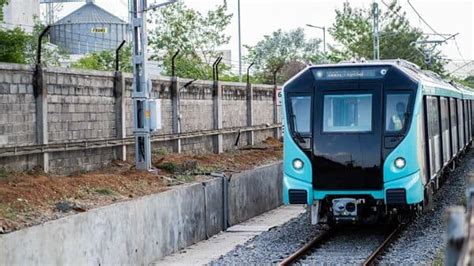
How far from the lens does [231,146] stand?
2969 cm

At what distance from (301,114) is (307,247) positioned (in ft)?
8.02

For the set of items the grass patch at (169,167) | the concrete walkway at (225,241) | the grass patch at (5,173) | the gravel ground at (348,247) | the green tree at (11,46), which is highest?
the green tree at (11,46)

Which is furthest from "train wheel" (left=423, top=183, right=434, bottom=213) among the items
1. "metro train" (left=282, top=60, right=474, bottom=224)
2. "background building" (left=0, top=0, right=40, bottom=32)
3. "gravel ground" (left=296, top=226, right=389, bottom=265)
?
"background building" (left=0, top=0, right=40, bottom=32)

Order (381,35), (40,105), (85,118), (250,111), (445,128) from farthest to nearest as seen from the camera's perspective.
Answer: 1. (381,35)
2. (250,111)
3. (445,128)
4. (85,118)
5. (40,105)

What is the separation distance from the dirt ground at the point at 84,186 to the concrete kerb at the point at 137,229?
0.46 meters

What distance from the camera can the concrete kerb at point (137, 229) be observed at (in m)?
11.4

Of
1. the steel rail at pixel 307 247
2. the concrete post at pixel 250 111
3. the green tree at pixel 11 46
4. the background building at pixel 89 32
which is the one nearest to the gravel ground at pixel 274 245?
the steel rail at pixel 307 247

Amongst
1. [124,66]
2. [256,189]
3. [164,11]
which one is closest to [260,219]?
[256,189]

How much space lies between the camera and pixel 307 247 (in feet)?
48.1

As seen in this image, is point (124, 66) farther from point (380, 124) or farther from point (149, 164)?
point (380, 124)

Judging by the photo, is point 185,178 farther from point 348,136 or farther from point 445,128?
point 445,128

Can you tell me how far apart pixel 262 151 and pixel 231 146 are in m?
1.08

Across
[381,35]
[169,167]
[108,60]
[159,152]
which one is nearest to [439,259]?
[169,167]

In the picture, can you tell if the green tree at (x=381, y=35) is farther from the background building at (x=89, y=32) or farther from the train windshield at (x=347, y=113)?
the train windshield at (x=347, y=113)
